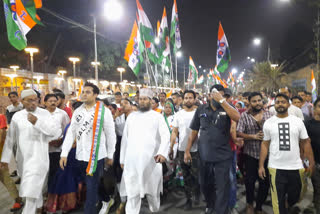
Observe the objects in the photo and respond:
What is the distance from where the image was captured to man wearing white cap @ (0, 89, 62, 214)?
386cm

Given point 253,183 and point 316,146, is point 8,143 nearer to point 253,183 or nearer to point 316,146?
point 253,183

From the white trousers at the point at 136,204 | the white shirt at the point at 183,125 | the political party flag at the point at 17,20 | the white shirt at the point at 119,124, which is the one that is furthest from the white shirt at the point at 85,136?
the political party flag at the point at 17,20

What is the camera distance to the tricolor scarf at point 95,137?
12.4ft

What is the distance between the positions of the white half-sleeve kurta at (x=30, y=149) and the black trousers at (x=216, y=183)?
2658 mm

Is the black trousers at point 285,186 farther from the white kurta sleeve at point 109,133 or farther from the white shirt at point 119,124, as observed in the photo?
the white shirt at point 119,124

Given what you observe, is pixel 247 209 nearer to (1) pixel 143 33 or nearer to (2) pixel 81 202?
(2) pixel 81 202

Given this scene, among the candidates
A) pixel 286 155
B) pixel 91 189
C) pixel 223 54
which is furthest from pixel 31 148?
pixel 223 54

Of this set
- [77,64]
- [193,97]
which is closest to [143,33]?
[193,97]

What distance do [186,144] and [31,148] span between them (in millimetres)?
2845

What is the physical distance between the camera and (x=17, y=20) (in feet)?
18.3

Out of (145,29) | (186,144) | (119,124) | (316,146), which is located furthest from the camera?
(145,29)

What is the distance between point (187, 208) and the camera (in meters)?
4.62

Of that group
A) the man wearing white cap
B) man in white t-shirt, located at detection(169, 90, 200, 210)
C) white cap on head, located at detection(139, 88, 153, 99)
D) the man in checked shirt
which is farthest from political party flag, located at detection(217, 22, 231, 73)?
the man wearing white cap

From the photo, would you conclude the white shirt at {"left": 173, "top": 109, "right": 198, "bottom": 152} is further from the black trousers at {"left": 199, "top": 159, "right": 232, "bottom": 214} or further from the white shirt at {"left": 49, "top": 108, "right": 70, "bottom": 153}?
the white shirt at {"left": 49, "top": 108, "right": 70, "bottom": 153}
